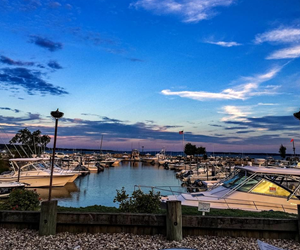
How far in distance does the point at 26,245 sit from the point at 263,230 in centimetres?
645

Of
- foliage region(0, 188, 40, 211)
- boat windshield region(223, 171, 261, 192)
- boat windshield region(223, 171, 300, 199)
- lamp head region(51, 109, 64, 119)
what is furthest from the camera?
lamp head region(51, 109, 64, 119)

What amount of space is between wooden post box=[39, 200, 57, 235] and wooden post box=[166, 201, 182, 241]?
3.18 metres

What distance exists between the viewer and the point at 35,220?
306 inches

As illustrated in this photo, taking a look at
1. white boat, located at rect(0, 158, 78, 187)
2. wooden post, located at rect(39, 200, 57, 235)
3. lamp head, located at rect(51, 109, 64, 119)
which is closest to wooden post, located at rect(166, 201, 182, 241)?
wooden post, located at rect(39, 200, 57, 235)

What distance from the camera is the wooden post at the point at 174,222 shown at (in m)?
7.23

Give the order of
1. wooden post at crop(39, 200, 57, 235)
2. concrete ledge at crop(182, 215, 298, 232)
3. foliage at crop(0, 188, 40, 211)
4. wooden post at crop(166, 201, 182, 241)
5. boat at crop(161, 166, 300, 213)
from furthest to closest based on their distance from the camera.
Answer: boat at crop(161, 166, 300, 213), foliage at crop(0, 188, 40, 211), concrete ledge at crop(182, 215, 298, 232), wooden post at crop(39, 200, 57, 235), wooden post at crop(166, 201, 182, 241)

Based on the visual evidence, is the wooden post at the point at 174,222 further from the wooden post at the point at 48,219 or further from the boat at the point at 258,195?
the boat at the point at 258,195

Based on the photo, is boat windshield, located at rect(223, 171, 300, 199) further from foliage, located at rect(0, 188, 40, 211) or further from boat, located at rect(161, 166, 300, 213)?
foliage, located at rect(0, 188, 40, 211)

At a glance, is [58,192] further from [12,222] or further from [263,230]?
[263,230]

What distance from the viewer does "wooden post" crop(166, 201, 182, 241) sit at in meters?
7.23

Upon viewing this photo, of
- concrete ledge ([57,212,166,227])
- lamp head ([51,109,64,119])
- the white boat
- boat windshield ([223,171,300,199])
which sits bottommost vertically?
the white boat

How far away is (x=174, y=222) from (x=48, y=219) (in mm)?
3477

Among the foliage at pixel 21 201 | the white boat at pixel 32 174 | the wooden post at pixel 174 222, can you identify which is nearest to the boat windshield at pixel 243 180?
the wooden post at pixel 174 222

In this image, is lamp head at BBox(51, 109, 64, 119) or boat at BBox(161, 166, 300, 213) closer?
boat at BBox(161, 166, 300, 213)
